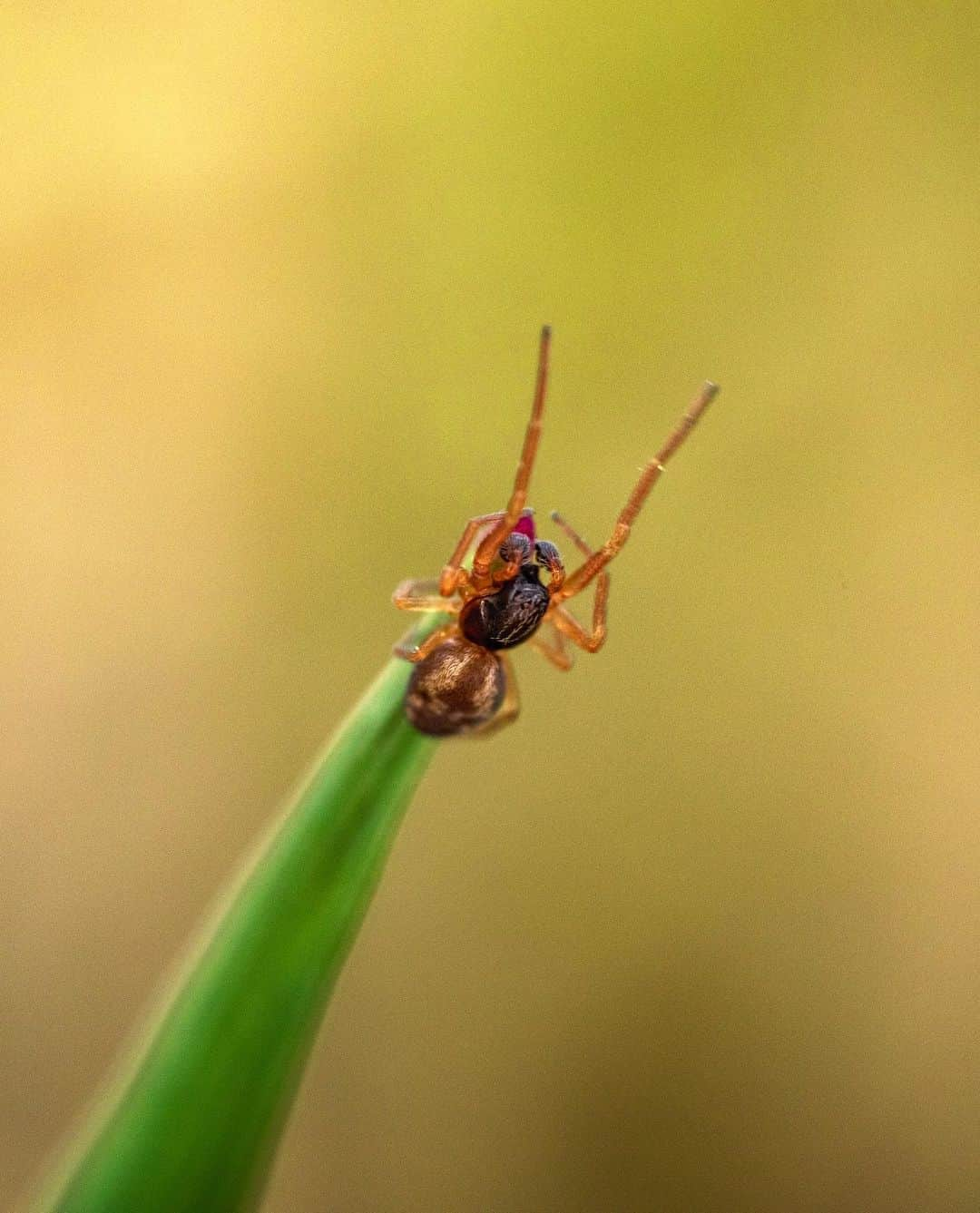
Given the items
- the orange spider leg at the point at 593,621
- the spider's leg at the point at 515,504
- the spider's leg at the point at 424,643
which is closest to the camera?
the spider's leg at the point at 424,643

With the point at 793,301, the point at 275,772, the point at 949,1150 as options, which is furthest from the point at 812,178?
the point at 949,1150

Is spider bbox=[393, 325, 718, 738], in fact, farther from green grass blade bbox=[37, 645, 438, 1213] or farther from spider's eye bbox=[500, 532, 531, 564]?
green grass blade bbox=[37, 645, 438, 1213]

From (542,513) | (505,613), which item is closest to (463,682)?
(505,613)

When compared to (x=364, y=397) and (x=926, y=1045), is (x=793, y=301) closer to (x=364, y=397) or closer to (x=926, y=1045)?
(x=364, y=397)

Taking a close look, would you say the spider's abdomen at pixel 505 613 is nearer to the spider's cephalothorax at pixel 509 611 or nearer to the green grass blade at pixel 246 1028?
the spider's cephalothorax at pixel 509 611

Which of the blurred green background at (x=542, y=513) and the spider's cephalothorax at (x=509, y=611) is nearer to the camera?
the spider's cephalothorax at (x=509, y=611)

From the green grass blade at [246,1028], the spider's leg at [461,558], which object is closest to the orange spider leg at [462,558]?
the spider's leg at [461,558]
